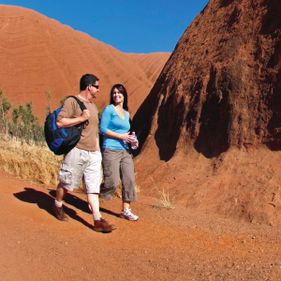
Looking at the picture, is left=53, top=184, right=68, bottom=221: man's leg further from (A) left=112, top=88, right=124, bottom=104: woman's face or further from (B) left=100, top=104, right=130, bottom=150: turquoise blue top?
(A) left=112, top=88, right=124, bottom=104: woman's face

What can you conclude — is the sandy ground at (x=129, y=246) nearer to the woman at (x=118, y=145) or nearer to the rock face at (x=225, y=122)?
the woman at (x=118, y=145)

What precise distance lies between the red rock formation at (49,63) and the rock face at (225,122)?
37124mm

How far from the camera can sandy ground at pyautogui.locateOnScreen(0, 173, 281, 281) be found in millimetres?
4219

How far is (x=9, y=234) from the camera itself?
5039 millimetres

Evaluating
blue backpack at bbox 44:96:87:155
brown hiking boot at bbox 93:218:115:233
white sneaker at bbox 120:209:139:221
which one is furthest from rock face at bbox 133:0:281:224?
blue backpack at bbox 44:96:87:155

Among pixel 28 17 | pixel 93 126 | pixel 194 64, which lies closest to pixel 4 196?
pixel 93 126

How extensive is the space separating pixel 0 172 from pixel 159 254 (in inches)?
160

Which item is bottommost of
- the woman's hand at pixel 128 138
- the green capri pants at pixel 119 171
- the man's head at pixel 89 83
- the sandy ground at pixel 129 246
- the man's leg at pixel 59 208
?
the sandy ground at pixel 129 246

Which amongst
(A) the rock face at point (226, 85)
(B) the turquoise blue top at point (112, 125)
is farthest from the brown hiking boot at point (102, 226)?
(A) the rock face at point (226, 85)

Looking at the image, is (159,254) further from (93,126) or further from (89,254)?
(93,126)

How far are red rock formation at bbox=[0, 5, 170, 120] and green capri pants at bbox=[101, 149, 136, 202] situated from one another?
132ft

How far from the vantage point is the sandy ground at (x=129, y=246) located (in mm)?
4219

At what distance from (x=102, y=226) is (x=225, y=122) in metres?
3.31

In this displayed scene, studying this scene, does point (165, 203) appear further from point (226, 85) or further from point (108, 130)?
point (226, 85)
